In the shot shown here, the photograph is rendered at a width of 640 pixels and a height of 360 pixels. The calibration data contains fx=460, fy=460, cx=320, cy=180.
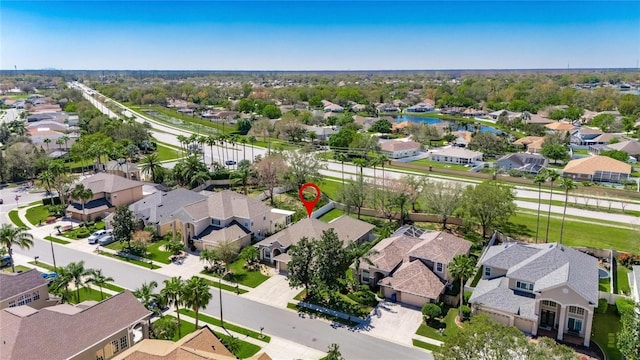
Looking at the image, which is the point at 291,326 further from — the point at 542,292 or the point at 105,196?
the point at 105,196

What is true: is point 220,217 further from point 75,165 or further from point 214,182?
point 75,165

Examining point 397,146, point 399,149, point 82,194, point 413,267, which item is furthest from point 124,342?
point 397,146

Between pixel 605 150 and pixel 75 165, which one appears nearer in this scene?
pixel 75 165

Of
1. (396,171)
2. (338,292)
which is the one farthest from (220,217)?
(396,171)

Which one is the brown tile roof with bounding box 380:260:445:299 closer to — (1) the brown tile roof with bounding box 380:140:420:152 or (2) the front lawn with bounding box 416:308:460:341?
(2) the front lawn with bounding box 416:308:460:341

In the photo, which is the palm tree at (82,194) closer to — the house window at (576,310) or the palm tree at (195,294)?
the palm tree at (195,294)

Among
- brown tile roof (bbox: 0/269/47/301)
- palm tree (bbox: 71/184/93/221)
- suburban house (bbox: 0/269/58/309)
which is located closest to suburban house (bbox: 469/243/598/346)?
suburban house (bbox: 0/269/58/309)
